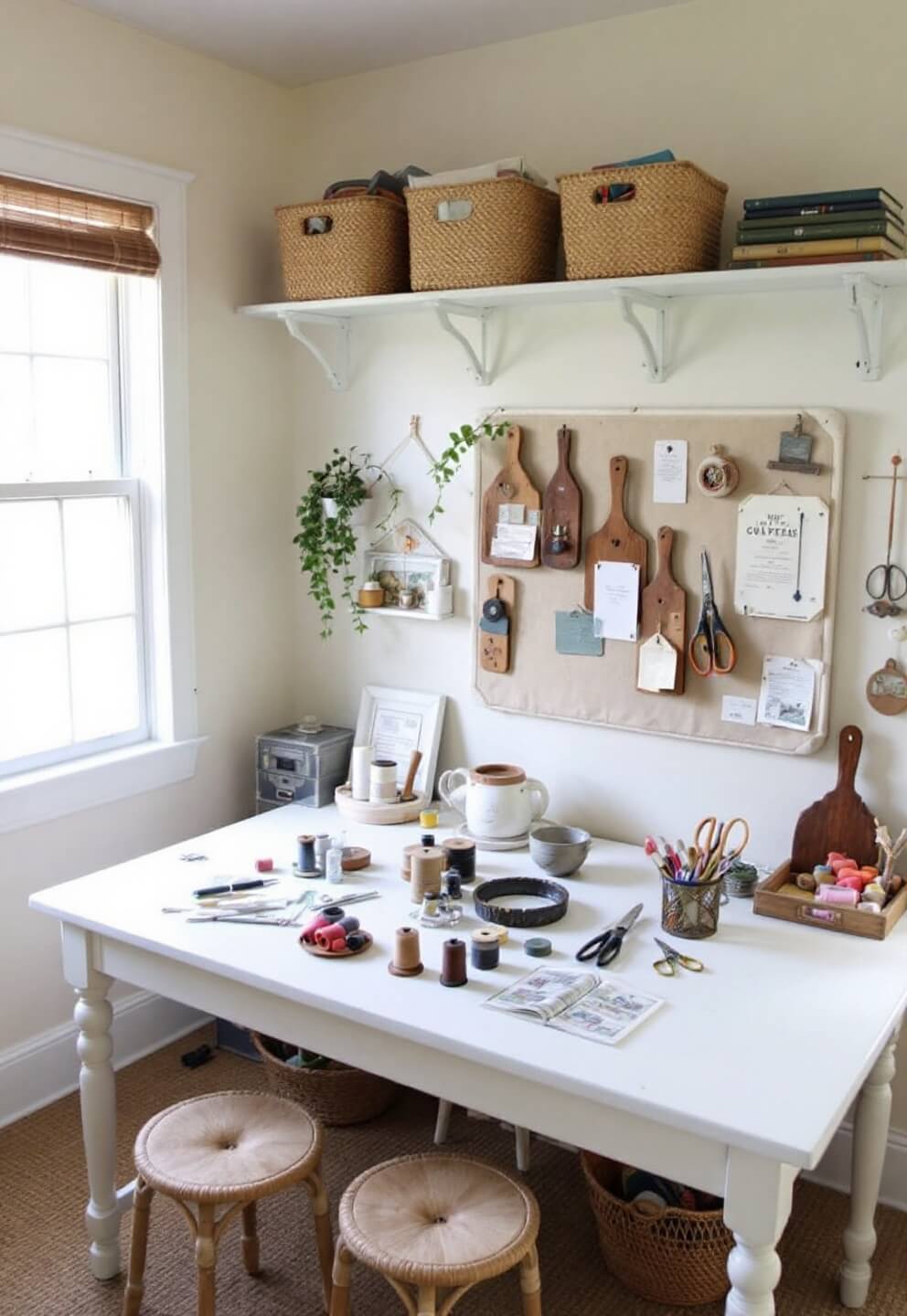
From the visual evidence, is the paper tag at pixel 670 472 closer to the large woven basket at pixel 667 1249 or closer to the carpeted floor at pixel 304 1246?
the large woven basket at pixel 667 1249

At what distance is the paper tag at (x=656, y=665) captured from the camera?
2574mm

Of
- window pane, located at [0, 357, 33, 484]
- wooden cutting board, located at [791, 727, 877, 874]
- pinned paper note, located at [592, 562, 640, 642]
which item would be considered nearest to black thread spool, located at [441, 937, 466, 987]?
wooden cutting board, located at [791, 727, 877, 874]

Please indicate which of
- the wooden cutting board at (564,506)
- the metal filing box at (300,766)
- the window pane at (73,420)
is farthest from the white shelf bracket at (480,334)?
the metal filing box at (300,766)

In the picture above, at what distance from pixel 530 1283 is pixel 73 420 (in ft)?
6.72

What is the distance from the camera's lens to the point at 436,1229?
1.84 meters

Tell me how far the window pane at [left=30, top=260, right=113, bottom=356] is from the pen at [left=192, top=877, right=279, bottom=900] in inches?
50.1

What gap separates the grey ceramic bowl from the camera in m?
2.40

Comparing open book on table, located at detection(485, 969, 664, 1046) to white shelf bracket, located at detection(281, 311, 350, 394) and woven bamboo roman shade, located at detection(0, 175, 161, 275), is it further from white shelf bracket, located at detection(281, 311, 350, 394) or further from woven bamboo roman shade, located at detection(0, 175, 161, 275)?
woven bamboo roman shade, located at detection(0, 175, 161, 275)

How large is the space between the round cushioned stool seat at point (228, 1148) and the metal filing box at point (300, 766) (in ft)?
2.98

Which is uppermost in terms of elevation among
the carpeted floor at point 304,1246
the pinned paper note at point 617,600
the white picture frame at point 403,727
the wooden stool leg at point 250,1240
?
the pinned paper note at point 617,600

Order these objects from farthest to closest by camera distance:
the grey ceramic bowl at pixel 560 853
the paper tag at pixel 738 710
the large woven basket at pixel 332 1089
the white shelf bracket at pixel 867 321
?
the large woven basket at pixel 332 1089 → the paper tag at pixel 738 710 → the grey ceramic bowl at pixel 560 853 → the white shelf bracket at pixel 867 321

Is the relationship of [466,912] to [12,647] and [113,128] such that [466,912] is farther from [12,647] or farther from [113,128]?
[113,128]

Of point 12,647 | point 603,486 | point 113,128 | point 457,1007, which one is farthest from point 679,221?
point 12,647

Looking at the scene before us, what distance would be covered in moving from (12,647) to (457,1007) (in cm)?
142
